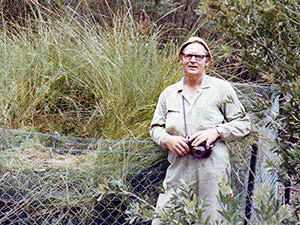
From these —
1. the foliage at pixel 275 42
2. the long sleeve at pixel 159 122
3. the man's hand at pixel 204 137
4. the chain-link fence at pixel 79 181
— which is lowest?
the chain-link fence at pixel 79 181

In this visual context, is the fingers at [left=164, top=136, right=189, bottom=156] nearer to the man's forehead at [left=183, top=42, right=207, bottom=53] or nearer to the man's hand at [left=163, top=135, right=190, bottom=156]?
the man's hand at [left=163, top=135, right=190, bottom=156]

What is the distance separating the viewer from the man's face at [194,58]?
2.54 m

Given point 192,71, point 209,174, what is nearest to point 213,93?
point 192,71

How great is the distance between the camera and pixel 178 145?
2.44 m

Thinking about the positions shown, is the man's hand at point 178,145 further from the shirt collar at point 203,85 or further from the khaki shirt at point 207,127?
the shirt collar at point 203,85

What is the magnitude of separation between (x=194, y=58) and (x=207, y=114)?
12.6 inches

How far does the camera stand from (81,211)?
122 inches

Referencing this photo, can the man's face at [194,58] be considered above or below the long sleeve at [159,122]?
above

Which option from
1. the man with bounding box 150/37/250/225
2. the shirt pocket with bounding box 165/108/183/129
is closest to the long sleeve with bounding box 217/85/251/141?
the man with bounding box 150/37/250/225

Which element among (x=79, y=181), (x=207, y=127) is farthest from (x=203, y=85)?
(x=79, y=181)

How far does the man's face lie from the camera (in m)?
2.54

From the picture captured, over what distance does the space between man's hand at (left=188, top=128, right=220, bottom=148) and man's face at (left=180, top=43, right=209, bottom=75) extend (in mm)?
345

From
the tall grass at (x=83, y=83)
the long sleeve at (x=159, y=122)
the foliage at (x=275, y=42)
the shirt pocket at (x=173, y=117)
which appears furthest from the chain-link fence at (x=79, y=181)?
the foliage at (x=275, y=42)

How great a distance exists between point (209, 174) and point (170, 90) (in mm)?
545
